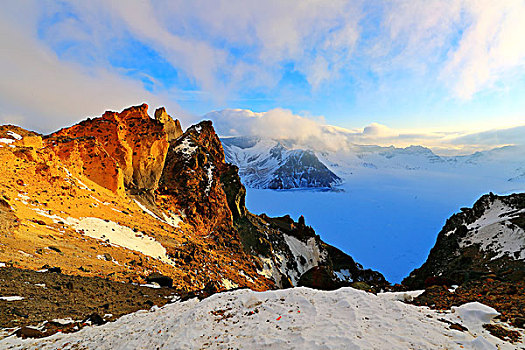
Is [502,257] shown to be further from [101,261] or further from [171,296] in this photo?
[101,261]

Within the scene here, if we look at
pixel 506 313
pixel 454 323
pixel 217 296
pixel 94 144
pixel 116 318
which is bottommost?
pixel 116 318

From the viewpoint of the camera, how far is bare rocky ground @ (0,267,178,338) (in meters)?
10.0

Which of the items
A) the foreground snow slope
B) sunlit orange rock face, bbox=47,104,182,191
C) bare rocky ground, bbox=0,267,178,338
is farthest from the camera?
sunlit orange rock face, bbox=47,104,182,191

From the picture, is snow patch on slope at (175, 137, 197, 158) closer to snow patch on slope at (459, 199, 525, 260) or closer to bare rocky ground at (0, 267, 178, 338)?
bare rocky ground at (0, 267, 178, 338)

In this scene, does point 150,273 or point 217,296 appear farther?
point 150,273

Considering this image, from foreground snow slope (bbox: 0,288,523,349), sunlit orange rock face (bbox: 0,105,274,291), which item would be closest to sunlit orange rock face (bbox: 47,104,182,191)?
sunlit orange rock face (bbox: 0,105,274,291)

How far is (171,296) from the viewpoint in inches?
645

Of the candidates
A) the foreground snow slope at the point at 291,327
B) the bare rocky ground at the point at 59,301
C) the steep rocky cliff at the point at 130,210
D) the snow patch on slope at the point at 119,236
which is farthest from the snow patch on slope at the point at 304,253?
the foreground snow slope at the point at 291,327

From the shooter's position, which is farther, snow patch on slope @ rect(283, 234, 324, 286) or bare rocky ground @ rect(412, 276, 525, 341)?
snow patch on slope @ rect(283, 234, 324, 286)

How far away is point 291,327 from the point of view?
8523 millimetres

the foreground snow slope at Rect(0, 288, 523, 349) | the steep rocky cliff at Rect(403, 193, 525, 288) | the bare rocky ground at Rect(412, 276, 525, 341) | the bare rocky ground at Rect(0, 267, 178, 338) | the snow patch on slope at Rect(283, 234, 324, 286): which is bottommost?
the bare rocky ground at Rect(0, 267, 178, 338)

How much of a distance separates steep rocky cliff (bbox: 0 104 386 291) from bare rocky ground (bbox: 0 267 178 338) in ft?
4.87

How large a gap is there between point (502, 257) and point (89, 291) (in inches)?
1885

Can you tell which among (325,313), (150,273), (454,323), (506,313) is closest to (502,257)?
(506,313)
